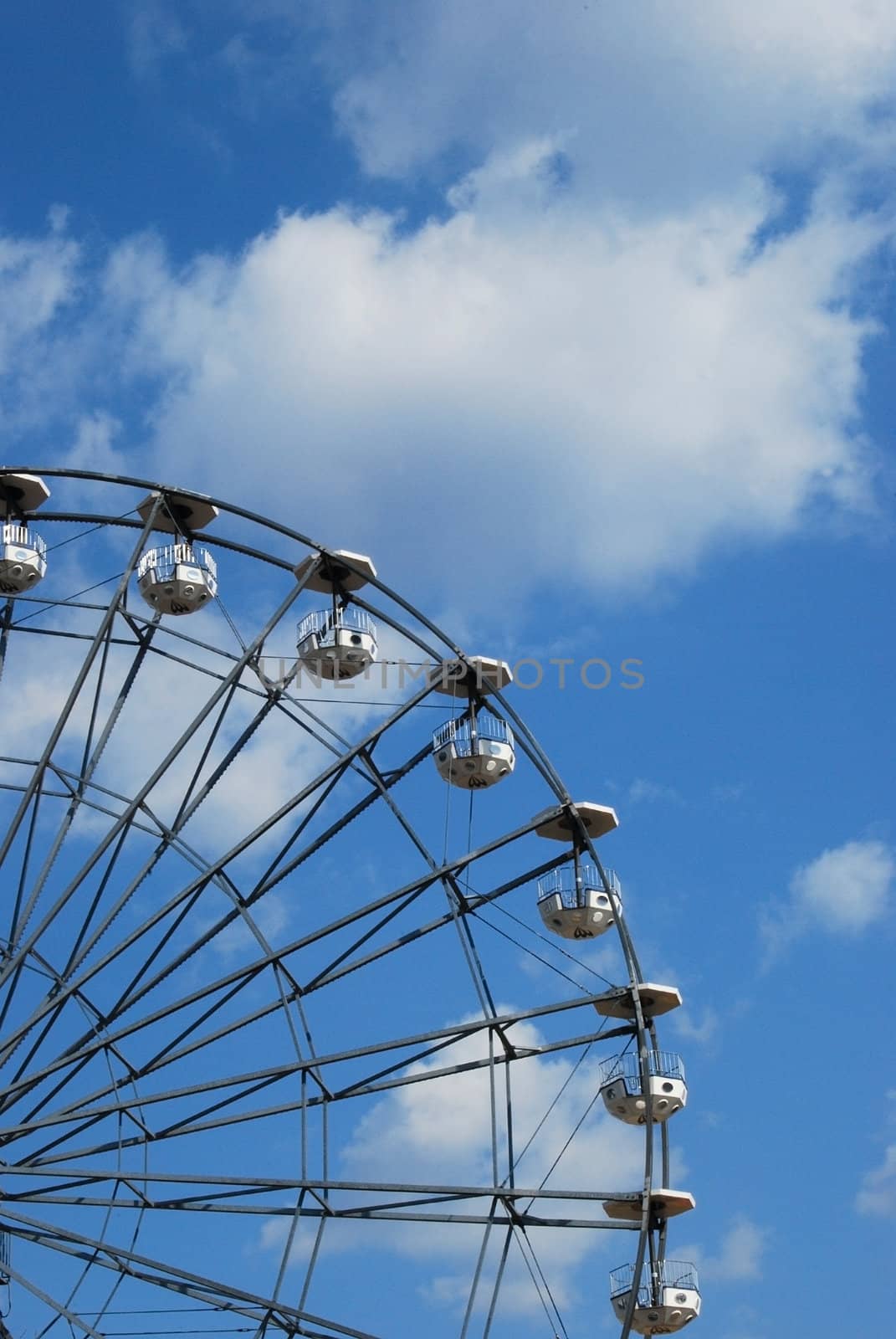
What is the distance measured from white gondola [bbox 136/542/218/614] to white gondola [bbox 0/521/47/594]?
66.5 inches

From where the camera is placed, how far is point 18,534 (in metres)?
35.3

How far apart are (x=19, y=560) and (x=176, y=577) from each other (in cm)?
259

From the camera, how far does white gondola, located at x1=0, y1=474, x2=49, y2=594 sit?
3506 centimetres

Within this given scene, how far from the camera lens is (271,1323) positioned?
3152 cm

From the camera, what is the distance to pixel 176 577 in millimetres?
35594

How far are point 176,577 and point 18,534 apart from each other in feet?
8.84

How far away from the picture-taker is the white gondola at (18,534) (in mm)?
35062

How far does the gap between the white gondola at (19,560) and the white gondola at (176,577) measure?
5.54 feet

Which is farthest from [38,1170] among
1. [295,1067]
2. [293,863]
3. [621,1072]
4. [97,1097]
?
[621,1072]

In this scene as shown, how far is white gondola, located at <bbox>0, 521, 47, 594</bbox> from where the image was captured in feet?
115

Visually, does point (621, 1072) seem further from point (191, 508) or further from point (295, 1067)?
point (191, 508)

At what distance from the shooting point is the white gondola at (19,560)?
115 ft

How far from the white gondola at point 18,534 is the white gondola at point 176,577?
6.02ft

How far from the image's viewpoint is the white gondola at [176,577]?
3562 centimetres
